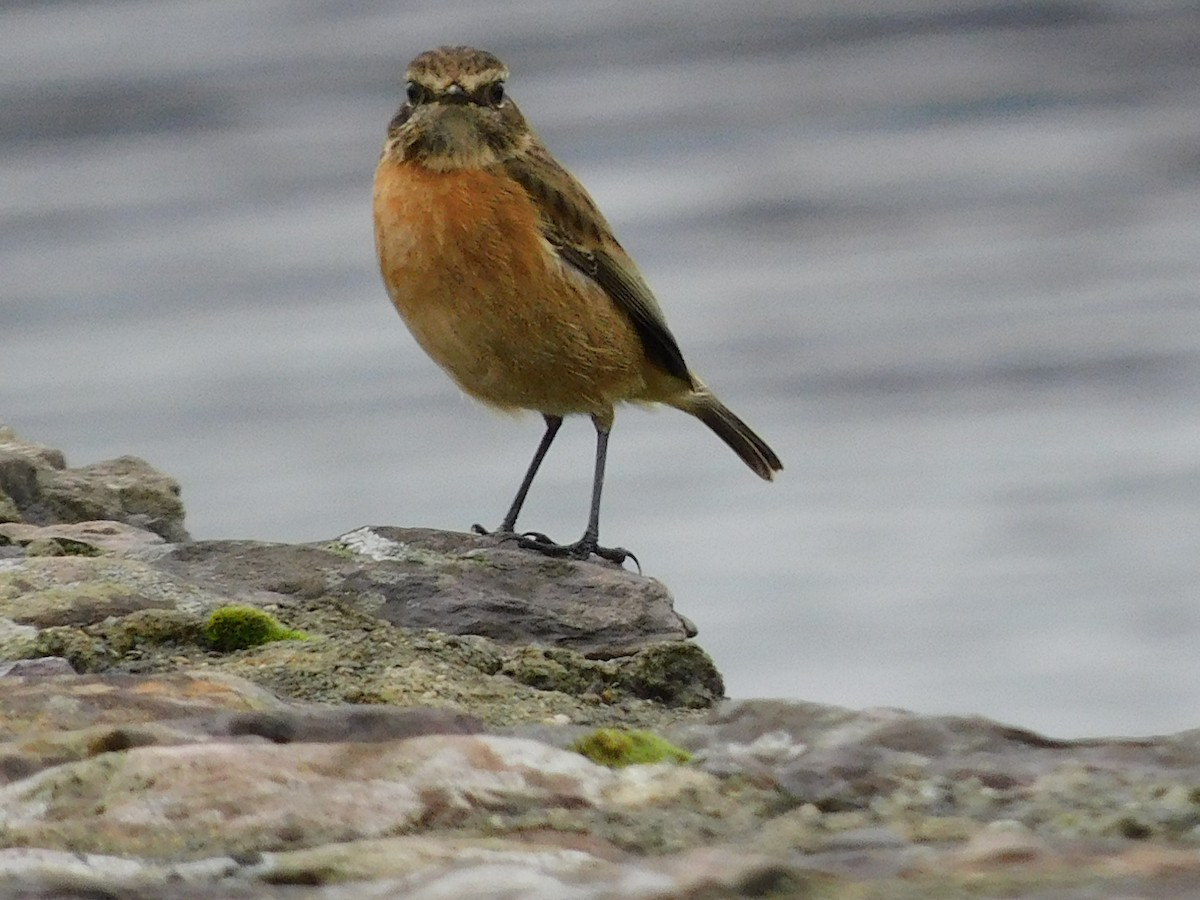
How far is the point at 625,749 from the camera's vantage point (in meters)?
3.07

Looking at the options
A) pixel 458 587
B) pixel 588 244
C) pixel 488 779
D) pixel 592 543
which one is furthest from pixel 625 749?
pixel 588 244

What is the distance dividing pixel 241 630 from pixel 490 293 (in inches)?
125

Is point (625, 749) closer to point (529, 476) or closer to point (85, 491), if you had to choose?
point (85, 491)

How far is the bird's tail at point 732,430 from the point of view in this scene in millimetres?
8695

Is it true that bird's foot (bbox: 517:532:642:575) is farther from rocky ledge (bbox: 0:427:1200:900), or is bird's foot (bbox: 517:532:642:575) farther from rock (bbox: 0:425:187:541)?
rocky ledge (bbox: 0:427:1200:900)

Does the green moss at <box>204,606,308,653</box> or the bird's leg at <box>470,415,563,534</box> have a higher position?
the bird's leg at <box>470,415,563,534</box>

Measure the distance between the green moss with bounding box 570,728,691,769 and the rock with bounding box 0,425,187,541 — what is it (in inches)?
108

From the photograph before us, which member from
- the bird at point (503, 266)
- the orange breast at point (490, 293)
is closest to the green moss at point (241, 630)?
the bird at point (503, 266)

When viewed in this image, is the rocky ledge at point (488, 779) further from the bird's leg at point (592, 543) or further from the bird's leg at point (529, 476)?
the bird's leg at point (529, 476)

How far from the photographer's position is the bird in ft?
23.5

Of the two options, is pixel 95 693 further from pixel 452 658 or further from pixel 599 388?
pixel 599 388

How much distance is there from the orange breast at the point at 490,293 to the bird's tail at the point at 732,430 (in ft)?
3.75

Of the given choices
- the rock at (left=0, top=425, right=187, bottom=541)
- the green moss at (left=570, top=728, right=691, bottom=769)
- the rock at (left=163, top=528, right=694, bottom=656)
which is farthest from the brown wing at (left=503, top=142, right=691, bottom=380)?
the green moss at (left=570, top=728, right=691, bottom=769)

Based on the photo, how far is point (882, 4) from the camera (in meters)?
23.1
